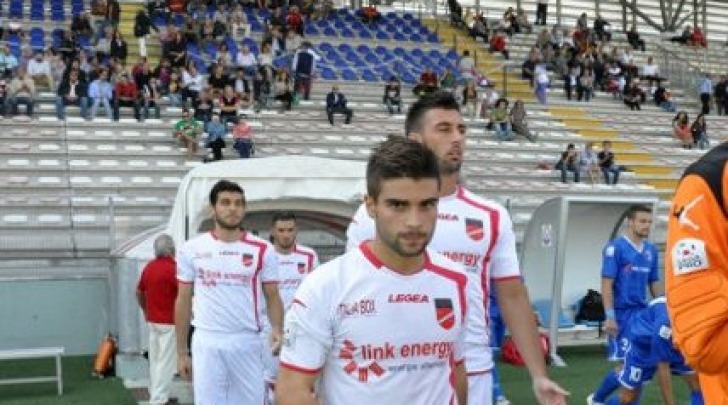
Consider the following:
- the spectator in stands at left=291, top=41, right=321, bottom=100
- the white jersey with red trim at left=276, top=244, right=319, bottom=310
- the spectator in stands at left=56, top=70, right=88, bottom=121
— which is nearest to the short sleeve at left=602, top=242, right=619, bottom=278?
the white jersey with red trim at left=276, top=244, right=319, bottom=310

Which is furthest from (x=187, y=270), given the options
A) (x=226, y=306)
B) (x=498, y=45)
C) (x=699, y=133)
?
(x=498, y=45)

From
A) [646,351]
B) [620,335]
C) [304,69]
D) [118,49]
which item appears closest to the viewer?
[646,351]

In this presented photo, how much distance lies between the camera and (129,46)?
28219mm

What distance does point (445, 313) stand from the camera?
3.81m

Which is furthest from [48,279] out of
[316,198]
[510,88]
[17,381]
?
[510,88]

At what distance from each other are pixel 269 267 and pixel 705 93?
27828mm

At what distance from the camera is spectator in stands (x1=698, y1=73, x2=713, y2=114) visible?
33.6 m

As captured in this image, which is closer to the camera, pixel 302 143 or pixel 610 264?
pixel 610 264

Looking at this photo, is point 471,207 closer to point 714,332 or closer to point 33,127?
point 714,332

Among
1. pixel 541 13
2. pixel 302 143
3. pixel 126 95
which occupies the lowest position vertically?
pixel 302 143

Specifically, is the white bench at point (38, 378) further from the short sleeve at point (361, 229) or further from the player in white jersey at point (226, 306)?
the short sleeve at point (361, 229)

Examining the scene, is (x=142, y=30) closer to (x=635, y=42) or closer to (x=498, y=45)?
(x=498, y=45)

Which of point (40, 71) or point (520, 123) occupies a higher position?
point (40, 71)

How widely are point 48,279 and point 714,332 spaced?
14095mm
